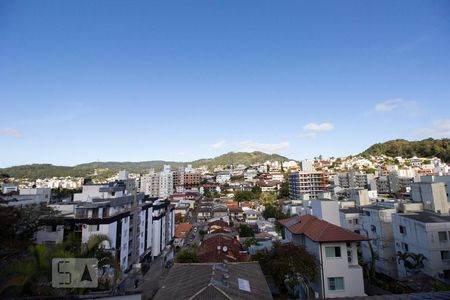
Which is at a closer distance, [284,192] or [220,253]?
[220,253]

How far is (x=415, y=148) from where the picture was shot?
126 meters

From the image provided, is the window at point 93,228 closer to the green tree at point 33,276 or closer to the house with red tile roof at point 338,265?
the green tree at point 33,276

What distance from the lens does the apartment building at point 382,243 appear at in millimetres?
24775

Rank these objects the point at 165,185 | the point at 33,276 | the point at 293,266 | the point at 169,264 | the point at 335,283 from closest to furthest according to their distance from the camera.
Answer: the point at 33,276 < the point at 293,266 < the point at 335,283 < the point at 169,264 < the point at 165,185

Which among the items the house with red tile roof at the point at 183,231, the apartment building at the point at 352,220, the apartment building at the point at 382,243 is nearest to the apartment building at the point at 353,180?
the house with red tile roof at the point at 183,231

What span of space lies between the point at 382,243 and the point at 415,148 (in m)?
128

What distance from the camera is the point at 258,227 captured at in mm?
44906

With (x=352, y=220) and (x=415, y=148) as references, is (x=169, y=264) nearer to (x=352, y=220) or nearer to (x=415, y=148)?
(x=352, y=220)

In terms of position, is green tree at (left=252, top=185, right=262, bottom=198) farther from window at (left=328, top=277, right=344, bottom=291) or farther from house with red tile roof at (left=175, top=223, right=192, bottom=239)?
window at (left=328, top=277, right=344, bottom=291)

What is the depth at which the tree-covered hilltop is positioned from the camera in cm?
11162

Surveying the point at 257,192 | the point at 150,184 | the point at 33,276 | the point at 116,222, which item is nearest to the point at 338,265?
the point at 33,276

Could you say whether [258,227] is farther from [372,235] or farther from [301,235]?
[301,235]

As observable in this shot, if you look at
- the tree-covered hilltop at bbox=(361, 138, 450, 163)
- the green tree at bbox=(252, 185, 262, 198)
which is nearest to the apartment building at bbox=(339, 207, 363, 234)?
the green tree at bbox=(252, 185, 262, 198)

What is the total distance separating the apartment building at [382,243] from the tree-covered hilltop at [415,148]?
109201mm
